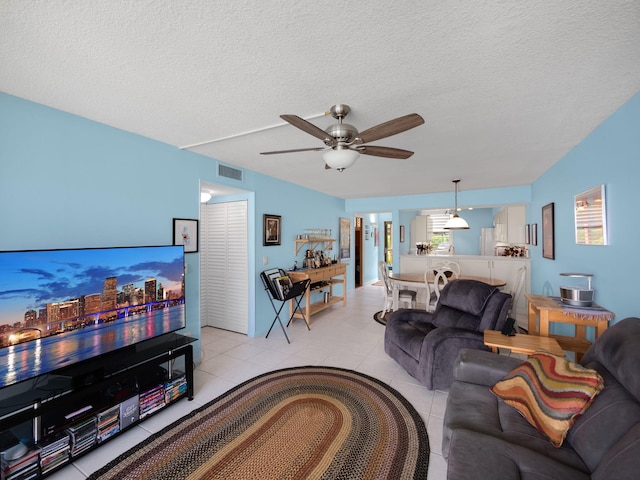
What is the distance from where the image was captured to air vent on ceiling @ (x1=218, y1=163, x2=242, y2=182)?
11.2ft

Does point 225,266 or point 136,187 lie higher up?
point 136,187

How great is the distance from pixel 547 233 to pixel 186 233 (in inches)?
181

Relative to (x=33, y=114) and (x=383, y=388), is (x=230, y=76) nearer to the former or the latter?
(x=33, y=114)

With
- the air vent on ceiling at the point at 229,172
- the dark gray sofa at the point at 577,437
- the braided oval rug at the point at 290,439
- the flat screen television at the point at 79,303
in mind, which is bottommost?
the braided oval rug at the point at 290,439

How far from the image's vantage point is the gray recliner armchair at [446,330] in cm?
250

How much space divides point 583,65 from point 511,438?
79.6 inches

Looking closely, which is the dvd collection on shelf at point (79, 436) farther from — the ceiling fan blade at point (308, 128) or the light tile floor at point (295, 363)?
the ceiling fan blade at point (308, 128)

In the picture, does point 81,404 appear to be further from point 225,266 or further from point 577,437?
point 577,437

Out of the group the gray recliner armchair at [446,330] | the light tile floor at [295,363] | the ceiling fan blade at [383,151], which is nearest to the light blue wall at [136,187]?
the light tile floor at [295,363]

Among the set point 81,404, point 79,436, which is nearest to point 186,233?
point 81,404

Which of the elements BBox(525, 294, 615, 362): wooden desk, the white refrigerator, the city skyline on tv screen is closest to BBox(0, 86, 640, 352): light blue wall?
BBox(525, 294, 615, 362): wooden desk

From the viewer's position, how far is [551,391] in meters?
1.43

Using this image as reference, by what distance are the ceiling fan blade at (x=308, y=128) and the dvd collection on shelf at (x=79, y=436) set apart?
227 centimetres

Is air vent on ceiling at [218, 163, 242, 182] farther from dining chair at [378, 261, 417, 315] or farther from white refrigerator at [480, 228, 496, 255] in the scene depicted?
white refrigerator at [480, 228, 496, 255]
